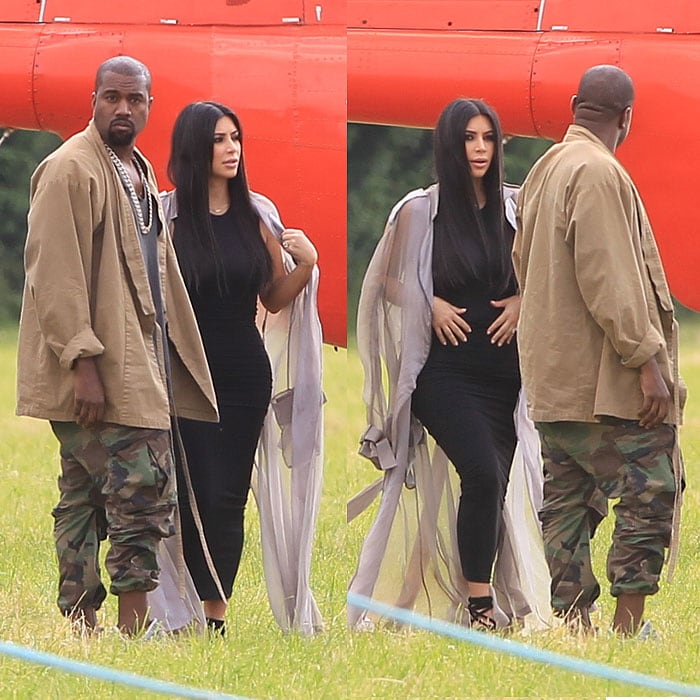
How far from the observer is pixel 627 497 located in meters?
5.08

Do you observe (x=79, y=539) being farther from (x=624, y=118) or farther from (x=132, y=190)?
(x=624, y=118)

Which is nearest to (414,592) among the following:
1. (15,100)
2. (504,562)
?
(504,562)

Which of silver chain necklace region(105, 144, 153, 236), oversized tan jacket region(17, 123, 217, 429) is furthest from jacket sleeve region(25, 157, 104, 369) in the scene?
silver chain necklace region(105, 144, 153, 236)

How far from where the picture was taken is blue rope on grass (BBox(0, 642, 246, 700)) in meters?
4.53

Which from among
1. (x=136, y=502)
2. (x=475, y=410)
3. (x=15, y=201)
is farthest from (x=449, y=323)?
(x=15, y=201)

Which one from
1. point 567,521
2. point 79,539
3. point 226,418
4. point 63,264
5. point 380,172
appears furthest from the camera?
point 380,172

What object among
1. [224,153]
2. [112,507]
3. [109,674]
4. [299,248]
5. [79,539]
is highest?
[224,153]

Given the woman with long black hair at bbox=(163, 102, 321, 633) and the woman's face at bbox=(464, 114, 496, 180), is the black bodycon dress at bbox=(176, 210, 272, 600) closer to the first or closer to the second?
the woman with long black hair at bbox=(163, 102, 321, 633)

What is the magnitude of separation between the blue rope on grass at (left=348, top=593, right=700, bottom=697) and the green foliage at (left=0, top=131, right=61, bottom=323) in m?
1.54

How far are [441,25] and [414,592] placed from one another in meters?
1.98

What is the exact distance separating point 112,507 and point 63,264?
72 centimetres

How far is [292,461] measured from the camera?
565cm

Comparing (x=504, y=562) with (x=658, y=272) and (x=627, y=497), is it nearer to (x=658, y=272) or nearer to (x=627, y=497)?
(x=627, y=497)

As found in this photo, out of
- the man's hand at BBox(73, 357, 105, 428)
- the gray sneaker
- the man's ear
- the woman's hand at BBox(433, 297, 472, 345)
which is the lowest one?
the gray sneaker
